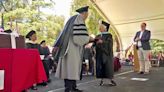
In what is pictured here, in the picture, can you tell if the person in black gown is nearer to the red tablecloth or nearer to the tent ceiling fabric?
the red tablecloth

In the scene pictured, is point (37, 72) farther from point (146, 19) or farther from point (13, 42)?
point (146, 19)

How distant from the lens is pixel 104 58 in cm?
525

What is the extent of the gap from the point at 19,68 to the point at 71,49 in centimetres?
144

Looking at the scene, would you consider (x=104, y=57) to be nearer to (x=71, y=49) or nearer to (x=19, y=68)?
(x=71, y=49)

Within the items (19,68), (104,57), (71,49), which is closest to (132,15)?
(104,57)

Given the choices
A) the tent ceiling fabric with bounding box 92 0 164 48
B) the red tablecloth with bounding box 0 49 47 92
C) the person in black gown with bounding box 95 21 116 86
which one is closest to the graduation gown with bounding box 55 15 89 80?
the red tablecloth with bounding box 0 49 47 92

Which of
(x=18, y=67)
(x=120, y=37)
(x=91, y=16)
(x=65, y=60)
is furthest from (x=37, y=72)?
(x=91, y=16)

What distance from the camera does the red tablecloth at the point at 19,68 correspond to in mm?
2688

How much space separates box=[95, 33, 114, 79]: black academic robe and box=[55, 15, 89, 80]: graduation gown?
104 cm

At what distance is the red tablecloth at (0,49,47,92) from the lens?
106 inches

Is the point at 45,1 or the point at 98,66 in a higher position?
the point at 45,1

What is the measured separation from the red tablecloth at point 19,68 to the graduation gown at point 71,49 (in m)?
0.90

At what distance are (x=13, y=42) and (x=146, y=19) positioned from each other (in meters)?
11.4

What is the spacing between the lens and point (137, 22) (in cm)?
1388
